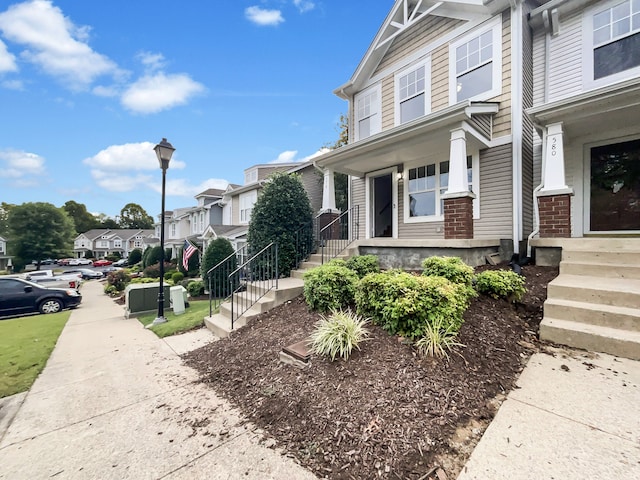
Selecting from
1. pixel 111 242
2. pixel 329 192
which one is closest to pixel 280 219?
pixel 329 192

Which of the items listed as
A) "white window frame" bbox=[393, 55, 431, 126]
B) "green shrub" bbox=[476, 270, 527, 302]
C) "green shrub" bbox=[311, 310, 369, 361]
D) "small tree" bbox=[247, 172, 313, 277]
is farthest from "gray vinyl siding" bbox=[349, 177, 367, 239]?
"green shrub" bbox=[311, 310, 369, 361]

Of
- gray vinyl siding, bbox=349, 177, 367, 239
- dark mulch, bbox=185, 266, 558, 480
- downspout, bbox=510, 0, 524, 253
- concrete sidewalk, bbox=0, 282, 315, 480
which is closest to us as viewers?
dark mulch, bbox=185, 266, 558, 480

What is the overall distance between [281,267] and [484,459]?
5327mm

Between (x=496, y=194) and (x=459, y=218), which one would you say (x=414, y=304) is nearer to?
(x=459, y=218)

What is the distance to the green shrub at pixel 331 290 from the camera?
4219mm

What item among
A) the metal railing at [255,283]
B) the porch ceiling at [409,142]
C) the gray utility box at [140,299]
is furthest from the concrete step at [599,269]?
the gray utility box at [140,299]

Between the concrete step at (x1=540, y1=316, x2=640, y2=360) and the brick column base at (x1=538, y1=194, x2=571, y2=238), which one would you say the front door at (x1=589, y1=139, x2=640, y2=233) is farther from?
the concrete step at (x1=540, y1=316, x2=640, y2=360)

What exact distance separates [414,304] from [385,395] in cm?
96

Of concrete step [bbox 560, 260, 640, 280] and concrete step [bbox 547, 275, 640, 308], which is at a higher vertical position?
concrete step [bbox 560, 260, 640, 280]

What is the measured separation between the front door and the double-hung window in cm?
239

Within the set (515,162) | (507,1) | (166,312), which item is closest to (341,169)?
(515,162)

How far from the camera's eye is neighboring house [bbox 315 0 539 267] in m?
5.57

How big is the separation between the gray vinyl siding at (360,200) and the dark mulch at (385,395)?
5407 mm

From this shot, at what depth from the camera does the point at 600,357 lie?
112 inches
